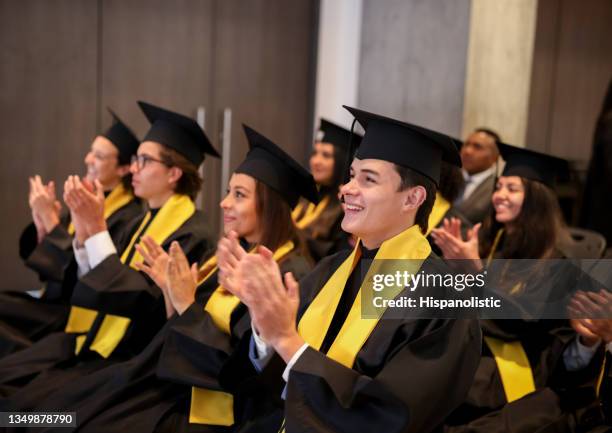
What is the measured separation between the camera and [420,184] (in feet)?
6.91

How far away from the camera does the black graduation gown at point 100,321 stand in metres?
2.91

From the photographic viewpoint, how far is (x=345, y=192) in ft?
6.88

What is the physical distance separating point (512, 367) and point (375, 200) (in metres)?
1.17

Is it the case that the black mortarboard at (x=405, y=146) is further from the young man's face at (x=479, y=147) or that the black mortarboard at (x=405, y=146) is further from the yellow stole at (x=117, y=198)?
the young man's face at (x=479, y=147)

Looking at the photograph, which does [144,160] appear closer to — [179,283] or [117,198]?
[117,198]

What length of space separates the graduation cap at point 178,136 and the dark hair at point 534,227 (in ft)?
5.04

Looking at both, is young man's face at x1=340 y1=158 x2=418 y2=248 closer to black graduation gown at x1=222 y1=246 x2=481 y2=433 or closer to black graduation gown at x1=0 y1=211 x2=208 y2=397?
black graduation gown at x1=222 y1=246 x2=481 y2=433

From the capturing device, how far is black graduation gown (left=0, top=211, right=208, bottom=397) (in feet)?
9.55

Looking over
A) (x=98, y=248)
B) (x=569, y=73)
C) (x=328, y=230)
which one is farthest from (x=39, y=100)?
(x=569, y=73)

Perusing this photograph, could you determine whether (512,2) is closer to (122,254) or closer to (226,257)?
(122,254)

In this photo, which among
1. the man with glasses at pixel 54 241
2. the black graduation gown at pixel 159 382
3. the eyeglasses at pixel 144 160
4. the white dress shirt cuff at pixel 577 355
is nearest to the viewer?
the black graduation gown at pixel 159 382

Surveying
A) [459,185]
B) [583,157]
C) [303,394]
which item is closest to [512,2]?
[459,185]

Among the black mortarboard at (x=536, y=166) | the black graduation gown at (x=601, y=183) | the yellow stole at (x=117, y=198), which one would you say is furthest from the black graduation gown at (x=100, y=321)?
the black graduation gown at (x=601, y=183)

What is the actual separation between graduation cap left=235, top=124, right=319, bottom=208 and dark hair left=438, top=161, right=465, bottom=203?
1128mm
